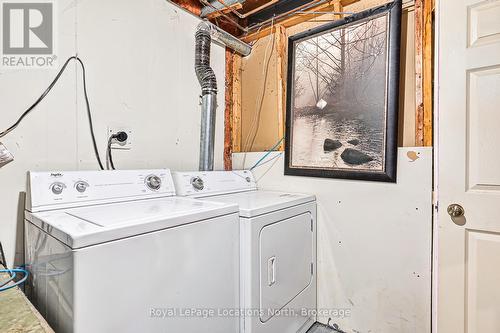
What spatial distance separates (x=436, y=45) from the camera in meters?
1.41

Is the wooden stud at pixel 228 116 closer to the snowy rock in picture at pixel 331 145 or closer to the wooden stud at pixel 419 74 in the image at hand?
the snowy rock in picture at pixel 331 145

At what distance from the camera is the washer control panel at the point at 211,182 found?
1695mm

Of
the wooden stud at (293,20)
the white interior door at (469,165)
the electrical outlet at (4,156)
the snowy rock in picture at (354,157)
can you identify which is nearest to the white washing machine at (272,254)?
the snowy rock in picture at (354,157)

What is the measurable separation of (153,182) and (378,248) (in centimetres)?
143

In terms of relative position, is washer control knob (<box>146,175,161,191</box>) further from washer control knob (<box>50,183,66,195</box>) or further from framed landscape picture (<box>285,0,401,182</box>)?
framed landscape picture (<box>285,0,401,182</box>)

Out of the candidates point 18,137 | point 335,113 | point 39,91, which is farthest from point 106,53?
point 335,113

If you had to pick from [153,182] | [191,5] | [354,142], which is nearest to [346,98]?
[354,142]

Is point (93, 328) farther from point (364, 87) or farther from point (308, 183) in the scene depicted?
point (364, 87)

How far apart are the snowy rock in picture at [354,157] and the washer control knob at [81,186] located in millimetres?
1495

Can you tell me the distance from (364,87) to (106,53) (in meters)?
1.63

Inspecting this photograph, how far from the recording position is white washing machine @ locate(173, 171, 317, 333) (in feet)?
4.22

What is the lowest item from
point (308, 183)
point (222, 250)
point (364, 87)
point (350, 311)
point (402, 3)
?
point (350, 311)

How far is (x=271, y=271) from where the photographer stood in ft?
4.60

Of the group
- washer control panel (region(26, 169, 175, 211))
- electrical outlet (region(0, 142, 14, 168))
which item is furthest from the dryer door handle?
electrical outlet (region(0, 142, 14, 168))
